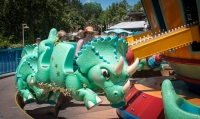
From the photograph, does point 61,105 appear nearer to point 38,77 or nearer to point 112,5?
point 38,77

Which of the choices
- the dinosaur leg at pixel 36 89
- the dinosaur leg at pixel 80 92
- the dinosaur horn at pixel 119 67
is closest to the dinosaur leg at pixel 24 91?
the dinosaur leg at pixel 36 89

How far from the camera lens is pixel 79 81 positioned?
464cm

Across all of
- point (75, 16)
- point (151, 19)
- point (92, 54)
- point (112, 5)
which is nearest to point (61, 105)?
point (151, 19)

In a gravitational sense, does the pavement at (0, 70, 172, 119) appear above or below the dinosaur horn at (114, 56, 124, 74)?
below

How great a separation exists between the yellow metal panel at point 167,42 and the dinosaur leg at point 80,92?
4.21 ft

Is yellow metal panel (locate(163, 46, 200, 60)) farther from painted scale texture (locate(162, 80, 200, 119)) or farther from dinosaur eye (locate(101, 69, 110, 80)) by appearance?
painted scale texture (locate(162, 80, 200, 119))

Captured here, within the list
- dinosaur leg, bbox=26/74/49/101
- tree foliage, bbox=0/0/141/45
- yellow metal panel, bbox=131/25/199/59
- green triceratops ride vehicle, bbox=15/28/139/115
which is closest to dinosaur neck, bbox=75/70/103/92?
green triceratops ride vehicle, bbox=15/28/139/115

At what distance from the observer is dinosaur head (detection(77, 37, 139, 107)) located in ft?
14.0

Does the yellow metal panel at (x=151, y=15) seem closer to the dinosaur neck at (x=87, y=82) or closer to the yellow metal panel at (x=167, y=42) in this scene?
the yellow metal panel at (x=167, y=42)

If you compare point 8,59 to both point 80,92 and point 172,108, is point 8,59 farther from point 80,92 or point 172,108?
point 172,108

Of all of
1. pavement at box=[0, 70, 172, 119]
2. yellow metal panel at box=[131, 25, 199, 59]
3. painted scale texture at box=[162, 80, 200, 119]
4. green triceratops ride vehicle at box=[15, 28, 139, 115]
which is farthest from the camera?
pavement at box=[0, 70, 172, 119]

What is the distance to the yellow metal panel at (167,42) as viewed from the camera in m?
5.13

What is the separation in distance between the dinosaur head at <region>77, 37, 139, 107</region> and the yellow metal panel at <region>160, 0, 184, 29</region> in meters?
1.64

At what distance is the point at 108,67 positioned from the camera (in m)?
4.32
